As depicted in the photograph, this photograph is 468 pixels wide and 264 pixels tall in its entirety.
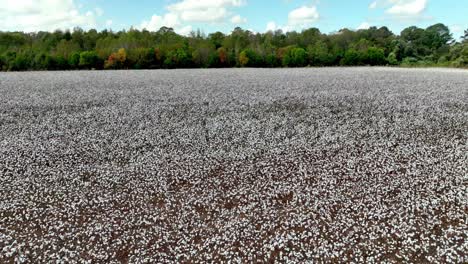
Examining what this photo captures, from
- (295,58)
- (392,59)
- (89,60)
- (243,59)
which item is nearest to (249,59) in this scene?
(243,59)

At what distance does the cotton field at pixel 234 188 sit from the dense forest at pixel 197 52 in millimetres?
39207

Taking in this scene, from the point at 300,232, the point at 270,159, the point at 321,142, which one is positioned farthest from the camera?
the point at 321,142

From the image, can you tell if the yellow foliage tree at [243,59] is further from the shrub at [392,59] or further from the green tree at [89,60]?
the shrub at [392,59]

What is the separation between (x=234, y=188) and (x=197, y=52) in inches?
1891

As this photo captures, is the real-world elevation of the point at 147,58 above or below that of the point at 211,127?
above

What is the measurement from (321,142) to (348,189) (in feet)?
10.2

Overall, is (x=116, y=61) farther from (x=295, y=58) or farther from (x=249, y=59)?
(x=295, y=58)

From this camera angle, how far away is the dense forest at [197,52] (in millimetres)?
49281

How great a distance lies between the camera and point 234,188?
659 centimetres

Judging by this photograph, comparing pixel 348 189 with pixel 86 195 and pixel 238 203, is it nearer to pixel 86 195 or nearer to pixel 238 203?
pixel 238 203

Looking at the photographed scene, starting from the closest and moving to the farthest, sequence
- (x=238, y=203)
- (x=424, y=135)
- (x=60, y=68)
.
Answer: (x=238, y=203)
(x=424, y=135)
(x=60, y=68)

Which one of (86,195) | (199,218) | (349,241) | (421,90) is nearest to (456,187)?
(349,241)

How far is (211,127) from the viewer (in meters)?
11.3

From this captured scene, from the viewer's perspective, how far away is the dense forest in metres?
49.3
